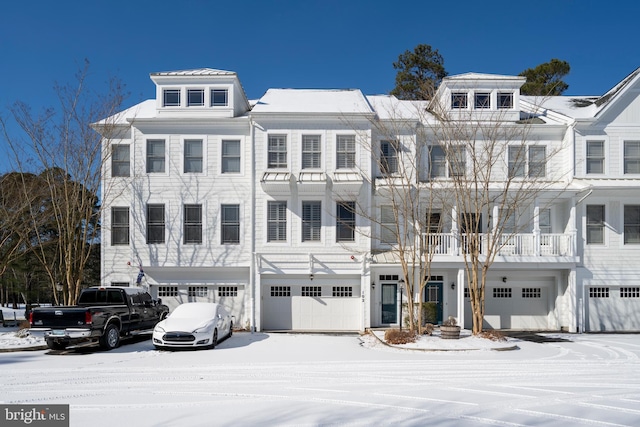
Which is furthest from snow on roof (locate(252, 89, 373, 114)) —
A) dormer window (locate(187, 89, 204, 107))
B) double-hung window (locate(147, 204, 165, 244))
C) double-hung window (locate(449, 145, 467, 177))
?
double-hung window (locate(147, 204, 165, 244))

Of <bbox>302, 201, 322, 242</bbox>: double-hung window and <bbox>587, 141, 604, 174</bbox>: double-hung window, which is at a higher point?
<bbox>587, 141, 604, 174</bbox>: double-hung window

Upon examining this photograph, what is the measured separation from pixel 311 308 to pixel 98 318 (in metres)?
9.22

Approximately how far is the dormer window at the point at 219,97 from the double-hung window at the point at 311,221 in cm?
552

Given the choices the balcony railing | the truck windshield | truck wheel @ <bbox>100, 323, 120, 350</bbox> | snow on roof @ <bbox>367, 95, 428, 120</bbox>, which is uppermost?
snow on roof @ <bbox>367, 95, 428, 120</bbox>

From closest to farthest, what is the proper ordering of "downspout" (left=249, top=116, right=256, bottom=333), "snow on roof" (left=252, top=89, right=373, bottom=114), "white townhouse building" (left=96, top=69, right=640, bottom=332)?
"downspout" (left=249, top=116, right=256, bottom=333) < "white townhouse building" (left=96, top=69, right=640, bottom=332) < "snow on roof" (left=252, top=89, right=373, bottom=114)

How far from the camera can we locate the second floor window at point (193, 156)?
2136 cm

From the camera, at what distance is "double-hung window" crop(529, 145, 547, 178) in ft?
70.5

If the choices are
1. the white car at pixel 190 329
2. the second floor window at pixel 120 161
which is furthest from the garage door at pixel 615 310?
the second floor window at pixel 120 161

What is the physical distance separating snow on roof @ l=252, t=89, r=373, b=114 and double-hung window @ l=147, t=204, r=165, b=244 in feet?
18.8

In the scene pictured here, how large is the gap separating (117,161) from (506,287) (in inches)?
686

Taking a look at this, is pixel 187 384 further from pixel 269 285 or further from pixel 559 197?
pixel 559 197

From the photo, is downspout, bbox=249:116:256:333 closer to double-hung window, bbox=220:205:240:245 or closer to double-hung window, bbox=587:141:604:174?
double-hung window, bbox=220:205:240:245

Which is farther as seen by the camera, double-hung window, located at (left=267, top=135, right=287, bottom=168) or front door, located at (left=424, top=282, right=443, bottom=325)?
front door, located at (left=424, top=282, right=443, bottom=325)

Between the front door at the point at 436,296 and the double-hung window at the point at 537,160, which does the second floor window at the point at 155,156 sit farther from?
the double-hung window at the point at 537,160
